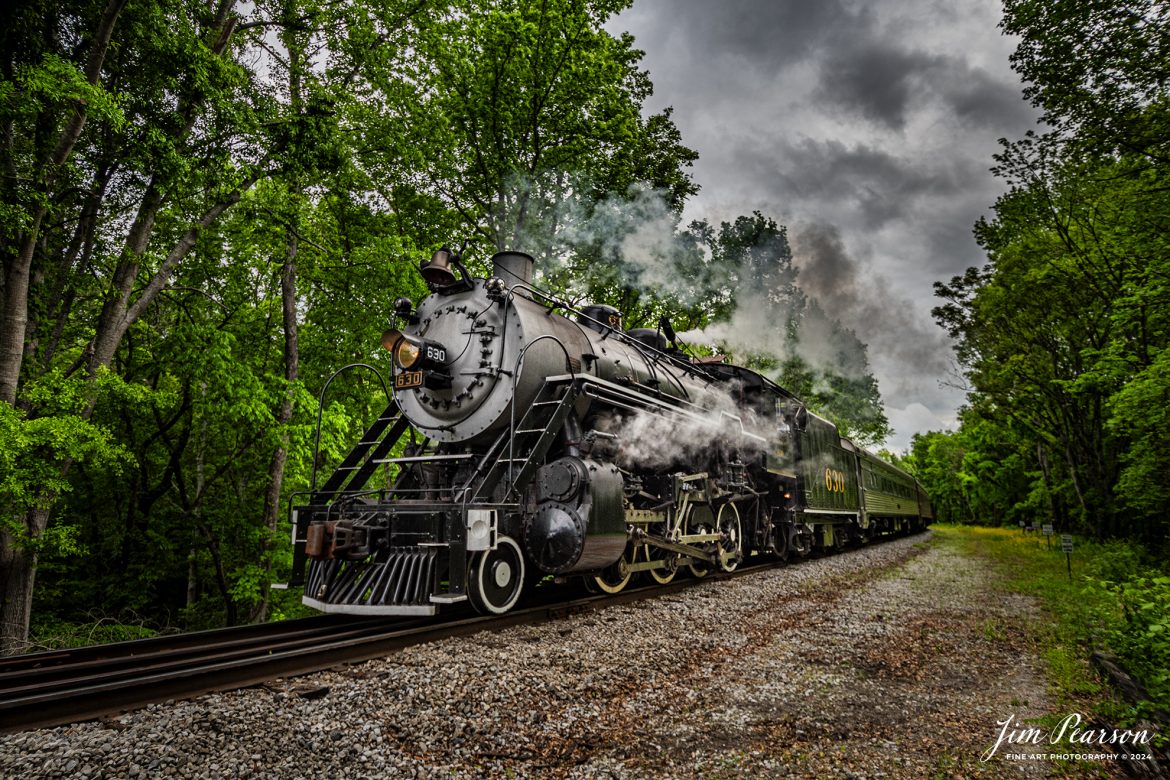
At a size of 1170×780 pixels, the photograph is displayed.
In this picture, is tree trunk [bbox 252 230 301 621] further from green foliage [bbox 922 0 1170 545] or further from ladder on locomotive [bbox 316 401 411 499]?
green foliage [bbox 922 0 1170 545]

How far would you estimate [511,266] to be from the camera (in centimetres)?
752

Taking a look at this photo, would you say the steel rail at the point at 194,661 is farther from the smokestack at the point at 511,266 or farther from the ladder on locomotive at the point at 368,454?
the smokestack at the point at 511,266

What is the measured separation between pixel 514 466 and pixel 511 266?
282cm

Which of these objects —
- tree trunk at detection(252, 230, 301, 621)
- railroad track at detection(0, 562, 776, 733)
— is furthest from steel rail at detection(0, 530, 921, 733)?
tree trunk at detection(252, 230, 301, 621)

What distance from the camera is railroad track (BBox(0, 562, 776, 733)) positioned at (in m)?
3.04

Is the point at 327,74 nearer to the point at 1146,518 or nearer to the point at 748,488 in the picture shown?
the point at 748,488

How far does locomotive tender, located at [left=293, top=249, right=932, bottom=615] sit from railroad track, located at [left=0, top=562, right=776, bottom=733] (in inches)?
11.2

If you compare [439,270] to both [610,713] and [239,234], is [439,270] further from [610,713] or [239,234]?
[239,234]

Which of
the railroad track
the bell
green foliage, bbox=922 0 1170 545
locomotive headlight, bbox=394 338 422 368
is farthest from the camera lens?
green foliage, bbox=922 0 1170 545

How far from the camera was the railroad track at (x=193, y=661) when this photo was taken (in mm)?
3039

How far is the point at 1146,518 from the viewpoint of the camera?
17500 mm

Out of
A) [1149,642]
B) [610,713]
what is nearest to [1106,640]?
[1149,642]

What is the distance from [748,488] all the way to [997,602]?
3.89 meters

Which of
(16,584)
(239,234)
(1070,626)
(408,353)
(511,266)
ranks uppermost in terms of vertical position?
(239,234)
